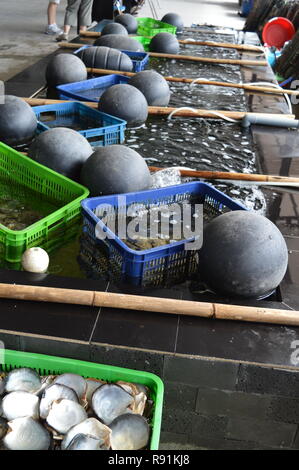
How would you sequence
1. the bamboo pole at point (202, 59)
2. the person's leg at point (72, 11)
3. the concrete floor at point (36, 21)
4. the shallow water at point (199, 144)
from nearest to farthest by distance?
1. the shallow water at point (199, 144)
2. the bamboo pole at point (202, 59)
3. the concrete floor at point (36, 21)
4. the person's leg at point (72, 11)

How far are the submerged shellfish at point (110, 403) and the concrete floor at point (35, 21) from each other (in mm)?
8116

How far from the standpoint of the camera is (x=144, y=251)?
2.82 m

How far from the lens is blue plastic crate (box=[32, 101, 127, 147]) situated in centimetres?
488

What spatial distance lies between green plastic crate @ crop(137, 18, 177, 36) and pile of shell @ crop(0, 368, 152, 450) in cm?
901

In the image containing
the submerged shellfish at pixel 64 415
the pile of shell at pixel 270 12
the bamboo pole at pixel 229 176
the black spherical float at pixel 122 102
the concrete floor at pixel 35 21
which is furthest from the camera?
the pile of shell at pixel 270 12

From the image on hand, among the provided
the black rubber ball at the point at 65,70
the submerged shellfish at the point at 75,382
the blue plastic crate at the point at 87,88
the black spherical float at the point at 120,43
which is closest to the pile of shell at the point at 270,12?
the black spherical float at the point at 120,43

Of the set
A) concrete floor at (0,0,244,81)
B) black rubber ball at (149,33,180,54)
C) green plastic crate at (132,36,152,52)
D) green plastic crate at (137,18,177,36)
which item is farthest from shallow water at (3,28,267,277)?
concrete floor at (0,0,244,81)

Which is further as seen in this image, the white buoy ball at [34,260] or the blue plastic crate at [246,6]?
the blue plastic crate at [246,6]

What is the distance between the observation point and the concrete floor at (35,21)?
10688 mm

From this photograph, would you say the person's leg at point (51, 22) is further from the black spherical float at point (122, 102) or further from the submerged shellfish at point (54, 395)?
the submerged shellfish at point (54, 395)

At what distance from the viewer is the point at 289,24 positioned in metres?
11.6

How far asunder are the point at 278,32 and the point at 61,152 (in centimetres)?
980

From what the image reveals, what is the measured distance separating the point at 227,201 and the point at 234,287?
0.82 m
